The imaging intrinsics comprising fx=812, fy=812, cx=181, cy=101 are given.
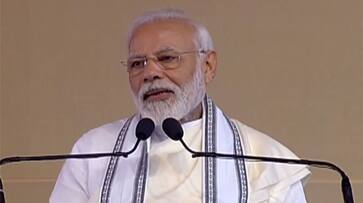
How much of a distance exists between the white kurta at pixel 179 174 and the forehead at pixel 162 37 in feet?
0.81

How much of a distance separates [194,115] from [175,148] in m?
0.14

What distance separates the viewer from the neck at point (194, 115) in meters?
2.42

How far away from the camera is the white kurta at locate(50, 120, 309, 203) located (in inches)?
88.7

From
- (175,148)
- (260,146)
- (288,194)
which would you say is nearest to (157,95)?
(175,148)

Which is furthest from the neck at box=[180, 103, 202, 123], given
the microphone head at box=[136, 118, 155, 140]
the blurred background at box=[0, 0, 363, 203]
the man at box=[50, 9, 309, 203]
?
the blurred background at box=[0, 0, 363, 203]

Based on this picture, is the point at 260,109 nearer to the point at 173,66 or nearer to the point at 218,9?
the point at 218,9

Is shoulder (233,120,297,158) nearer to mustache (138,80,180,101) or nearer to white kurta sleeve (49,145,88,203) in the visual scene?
mustache (138,80,180,101)

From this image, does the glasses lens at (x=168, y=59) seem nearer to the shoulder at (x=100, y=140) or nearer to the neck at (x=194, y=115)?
the neck at (x=194, y=115)

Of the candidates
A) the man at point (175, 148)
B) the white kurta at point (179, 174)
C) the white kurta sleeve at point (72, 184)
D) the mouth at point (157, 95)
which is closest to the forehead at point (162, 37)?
the man at point (175, 148)

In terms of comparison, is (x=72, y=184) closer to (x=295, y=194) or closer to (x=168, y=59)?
(x=168, y=59)

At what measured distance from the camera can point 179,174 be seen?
230cm

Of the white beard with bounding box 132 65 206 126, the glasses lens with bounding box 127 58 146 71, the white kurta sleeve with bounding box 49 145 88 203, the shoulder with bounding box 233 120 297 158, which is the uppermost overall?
the glasses lens with bounding box 127 58 146 71

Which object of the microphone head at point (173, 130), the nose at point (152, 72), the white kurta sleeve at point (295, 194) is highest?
the nose at point (152, 72)

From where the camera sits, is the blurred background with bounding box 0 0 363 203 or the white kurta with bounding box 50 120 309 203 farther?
the blurred background with bounding box 0 0 363 203
